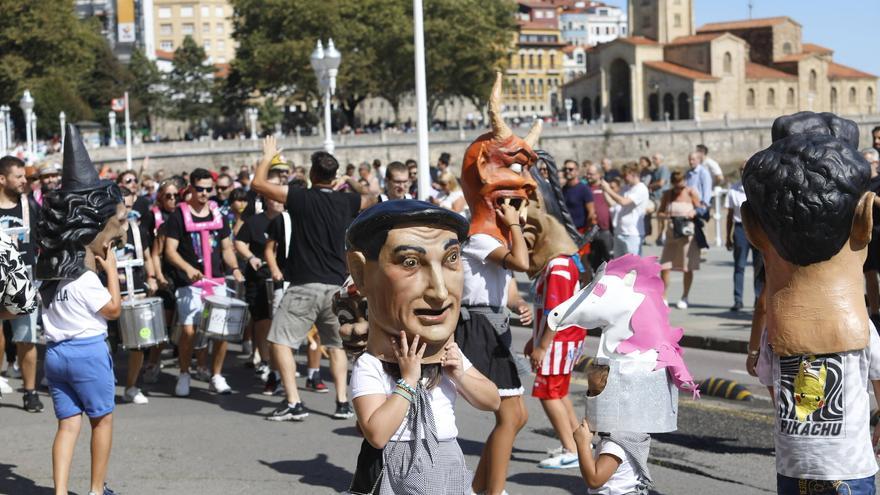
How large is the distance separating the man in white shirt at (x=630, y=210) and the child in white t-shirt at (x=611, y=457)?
33.3 ft

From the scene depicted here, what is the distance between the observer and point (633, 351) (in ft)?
19.1

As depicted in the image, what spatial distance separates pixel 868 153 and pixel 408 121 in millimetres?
119443

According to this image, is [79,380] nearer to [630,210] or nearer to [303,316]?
[303,316]

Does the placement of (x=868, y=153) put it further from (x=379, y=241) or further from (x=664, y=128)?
(x=664, y=128)

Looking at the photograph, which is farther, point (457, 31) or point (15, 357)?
point (457, 31)

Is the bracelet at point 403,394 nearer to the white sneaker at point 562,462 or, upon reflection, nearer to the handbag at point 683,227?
the white sneaker at point 562,462

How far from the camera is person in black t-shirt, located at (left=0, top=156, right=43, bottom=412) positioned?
Answer: 1055cm

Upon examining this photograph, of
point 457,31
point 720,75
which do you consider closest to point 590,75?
point 720,75

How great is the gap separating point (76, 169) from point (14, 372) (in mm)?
5573

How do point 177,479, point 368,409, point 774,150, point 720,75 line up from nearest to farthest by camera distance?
point 368,409, point 774,150, point 177,479, point 720,75

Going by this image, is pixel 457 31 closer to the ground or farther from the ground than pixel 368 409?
farther from the ground

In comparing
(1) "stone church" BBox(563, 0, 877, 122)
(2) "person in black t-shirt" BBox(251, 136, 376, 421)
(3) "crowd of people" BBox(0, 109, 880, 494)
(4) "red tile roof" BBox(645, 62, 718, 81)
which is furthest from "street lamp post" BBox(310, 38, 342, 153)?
(4) "red tile roof" BBox(645, 62, 718, 81)

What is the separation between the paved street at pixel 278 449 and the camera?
7.85 meters

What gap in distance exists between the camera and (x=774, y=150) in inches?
198
